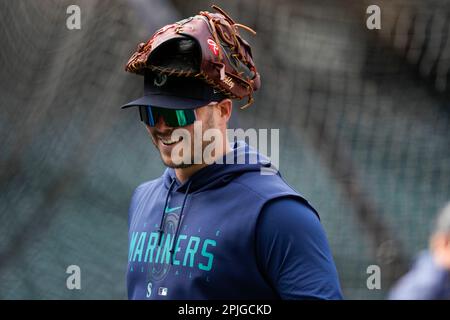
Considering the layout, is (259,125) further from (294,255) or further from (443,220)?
(294,255)

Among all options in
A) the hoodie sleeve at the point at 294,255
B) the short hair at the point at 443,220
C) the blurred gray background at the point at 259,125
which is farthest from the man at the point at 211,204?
the short hair at the point at 443,220

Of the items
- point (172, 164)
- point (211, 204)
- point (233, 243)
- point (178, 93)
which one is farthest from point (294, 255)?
point (178, 93)

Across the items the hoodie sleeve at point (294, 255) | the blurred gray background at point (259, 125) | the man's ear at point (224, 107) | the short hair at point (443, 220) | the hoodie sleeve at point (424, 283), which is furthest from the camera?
the blurred gray background at point (259, 125)

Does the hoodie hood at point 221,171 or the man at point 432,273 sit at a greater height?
the hoodie hood at point 221,171

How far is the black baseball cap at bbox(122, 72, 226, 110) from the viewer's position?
6.83ft

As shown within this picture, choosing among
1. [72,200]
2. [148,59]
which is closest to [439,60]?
[72,200]

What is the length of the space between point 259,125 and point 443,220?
2.96 feet

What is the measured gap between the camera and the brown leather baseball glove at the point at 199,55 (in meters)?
2.10

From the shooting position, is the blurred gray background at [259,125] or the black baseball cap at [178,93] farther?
the blurred gray background at [259,125]

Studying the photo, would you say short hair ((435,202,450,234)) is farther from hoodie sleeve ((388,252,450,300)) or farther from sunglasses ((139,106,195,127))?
sunglasses ((139,106,195,127))

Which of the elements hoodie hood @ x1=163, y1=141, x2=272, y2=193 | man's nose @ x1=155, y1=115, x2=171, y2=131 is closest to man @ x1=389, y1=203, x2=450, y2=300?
hoodie hood @ x1=163, y1=141, x2=272, y2=193

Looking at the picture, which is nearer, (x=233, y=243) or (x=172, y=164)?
(x=233, y=243)

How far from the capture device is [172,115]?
81.7 inches

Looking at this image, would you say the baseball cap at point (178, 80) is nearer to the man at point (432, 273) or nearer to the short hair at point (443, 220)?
the man at point (432, 273)
